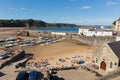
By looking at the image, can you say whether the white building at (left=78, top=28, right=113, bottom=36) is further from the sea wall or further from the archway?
the archway

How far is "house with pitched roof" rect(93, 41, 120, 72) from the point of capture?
23.4 m

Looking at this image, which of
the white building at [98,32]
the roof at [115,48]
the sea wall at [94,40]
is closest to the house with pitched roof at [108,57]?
the roof at [115,48]

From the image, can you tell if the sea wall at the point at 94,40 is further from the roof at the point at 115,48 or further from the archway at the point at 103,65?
the archway at the point at 103,65

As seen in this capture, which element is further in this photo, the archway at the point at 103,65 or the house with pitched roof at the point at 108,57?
the archway at the point at 103,65

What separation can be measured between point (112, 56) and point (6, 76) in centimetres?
1552

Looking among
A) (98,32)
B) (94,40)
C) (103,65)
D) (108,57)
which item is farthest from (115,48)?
(98,32)

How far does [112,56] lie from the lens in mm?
23672

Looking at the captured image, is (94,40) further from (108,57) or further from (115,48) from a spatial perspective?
(108,57)

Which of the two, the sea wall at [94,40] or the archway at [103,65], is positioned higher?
the sea wall at [94,40]

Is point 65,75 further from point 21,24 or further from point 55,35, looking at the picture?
point 21,24

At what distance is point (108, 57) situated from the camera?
2419 centimetres

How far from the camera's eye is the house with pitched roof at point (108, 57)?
76.9 feet

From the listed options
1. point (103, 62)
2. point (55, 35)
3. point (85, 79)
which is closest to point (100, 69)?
point (103, 62)

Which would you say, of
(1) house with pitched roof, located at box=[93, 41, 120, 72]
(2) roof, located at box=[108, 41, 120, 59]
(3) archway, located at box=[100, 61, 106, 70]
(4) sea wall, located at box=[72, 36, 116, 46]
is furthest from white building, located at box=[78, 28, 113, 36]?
(3) archway, located at box=[100, 61, 106, 70]
